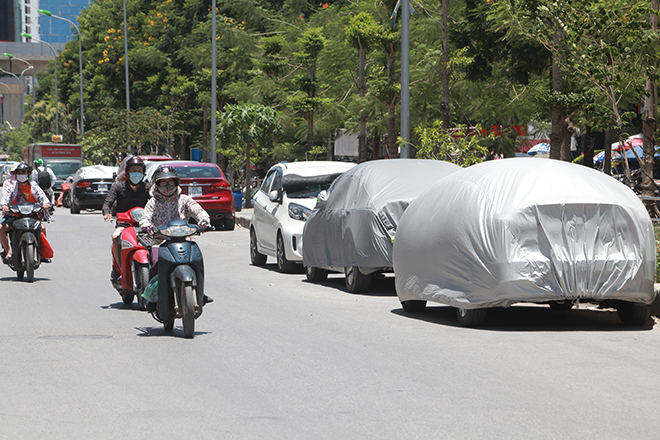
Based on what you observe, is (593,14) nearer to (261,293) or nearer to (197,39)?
(261,293)

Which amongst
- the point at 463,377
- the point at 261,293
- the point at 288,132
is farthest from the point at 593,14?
the point at 288,132

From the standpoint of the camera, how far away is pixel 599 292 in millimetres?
9648

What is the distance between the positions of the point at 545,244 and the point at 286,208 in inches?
274

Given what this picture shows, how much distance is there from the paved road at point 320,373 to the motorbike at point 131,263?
309 millimetres

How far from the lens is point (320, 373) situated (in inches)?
301

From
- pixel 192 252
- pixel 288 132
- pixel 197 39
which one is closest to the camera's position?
pixel 192 252

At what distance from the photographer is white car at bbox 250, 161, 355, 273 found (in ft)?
51.7

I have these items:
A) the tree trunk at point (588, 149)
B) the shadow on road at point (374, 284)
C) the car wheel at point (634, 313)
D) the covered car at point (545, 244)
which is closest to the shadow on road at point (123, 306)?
the shadow on road at point (374, 284)

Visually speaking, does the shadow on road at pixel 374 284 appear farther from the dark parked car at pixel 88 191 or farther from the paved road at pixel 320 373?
the dark parked car at pixel 88 191

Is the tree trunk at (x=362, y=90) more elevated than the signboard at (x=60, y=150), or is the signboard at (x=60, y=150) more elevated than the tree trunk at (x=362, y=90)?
the tree trunk at (x=362, y=90)

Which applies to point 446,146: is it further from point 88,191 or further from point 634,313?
point 88,191

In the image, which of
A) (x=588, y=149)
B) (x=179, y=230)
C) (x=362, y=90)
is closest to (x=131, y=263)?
(x=179, y=230)

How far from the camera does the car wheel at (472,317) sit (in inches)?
396

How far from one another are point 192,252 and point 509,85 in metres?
23.2
